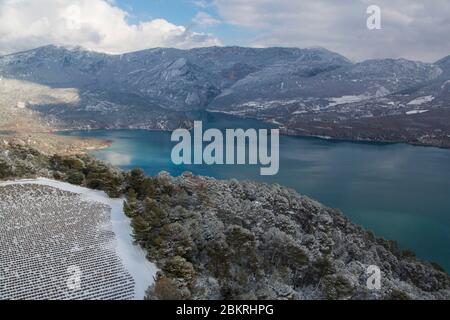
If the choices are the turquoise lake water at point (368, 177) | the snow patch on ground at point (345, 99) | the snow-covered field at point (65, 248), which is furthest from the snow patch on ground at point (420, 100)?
the snow-covered field at point (65, 248)

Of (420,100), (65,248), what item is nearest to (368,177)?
(65,248)

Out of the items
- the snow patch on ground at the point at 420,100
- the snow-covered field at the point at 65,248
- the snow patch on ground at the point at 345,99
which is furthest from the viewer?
the snow patch on ground at the point at 345,99

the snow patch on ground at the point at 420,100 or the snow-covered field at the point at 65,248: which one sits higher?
the snow patch on ground at the point at 420,100

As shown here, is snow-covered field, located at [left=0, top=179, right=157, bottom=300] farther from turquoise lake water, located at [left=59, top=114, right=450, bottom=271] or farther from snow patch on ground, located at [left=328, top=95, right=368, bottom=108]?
snow patch on ground, located at [left=328, top=95, right=368, bottom=108]

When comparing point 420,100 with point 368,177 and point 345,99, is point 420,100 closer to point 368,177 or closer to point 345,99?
point 345,99

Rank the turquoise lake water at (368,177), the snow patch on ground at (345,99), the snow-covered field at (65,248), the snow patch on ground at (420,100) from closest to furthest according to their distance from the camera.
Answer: the snow-covered field at (65,248), the turquoise lake water at (368,177), the snow patch on ground at (420,100), the snow patch on ground at (345,99)

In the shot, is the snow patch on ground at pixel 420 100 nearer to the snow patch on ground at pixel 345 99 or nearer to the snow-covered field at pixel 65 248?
the snow patch on ground at pixel 345 99

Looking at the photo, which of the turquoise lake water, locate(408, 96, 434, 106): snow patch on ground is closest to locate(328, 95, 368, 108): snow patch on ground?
locate(408, 96, 434, 106): snow patch on ground
